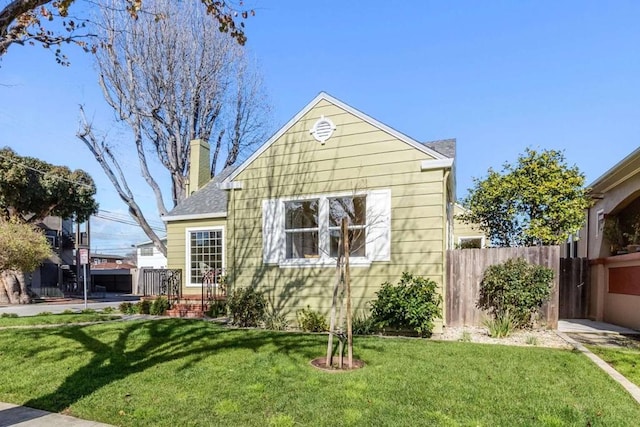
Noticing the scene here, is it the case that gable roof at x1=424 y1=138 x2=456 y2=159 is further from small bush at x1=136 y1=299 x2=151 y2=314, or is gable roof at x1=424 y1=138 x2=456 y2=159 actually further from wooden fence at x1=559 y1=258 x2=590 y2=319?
small bush at x1=136 y1=299 x2=151 y2=314

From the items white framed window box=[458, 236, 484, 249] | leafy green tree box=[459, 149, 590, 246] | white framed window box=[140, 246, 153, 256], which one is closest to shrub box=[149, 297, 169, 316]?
leafy green tree box=[459, 149, 590, 246]

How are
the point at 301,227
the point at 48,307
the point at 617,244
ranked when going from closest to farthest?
the point at 301,227, the point at 617,244, the point at 48,307

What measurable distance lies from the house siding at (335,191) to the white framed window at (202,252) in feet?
10.4

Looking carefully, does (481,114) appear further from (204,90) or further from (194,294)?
(204,90)

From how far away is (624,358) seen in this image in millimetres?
5758

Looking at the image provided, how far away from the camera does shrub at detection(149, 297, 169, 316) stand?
11297 mm

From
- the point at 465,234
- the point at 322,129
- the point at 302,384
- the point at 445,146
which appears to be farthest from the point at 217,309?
the point at 465,234

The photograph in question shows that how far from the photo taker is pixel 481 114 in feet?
45.6

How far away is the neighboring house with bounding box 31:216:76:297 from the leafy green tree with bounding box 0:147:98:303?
3239 mm

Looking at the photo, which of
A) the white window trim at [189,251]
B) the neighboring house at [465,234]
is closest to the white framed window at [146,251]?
the white window trim at [189,251]

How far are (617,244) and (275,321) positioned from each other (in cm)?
915

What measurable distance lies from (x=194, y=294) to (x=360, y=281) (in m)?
6.75

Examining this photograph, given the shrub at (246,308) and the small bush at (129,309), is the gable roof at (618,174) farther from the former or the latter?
the small bush at (129,309)

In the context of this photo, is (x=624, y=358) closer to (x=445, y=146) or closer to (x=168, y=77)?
(x=445, y=146)
